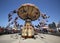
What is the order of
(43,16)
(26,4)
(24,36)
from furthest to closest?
(43,16) < (26,4) < (24,36)

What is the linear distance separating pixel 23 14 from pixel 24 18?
46 centimetres

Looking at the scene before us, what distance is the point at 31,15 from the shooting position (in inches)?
511

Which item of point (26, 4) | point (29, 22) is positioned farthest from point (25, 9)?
point (29, 22)

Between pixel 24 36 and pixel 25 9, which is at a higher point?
pixel 25 9

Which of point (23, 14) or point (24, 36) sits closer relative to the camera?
point (24, 36)

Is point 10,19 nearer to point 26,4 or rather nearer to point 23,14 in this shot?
point 23,14

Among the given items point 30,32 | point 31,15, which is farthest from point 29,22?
point 30,32

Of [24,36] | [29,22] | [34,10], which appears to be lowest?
[24,36]

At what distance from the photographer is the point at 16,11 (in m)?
13.2

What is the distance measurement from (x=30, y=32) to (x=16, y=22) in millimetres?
2607

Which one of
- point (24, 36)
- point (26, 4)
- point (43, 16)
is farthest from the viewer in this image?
point (43, 16)

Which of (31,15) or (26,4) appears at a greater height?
(26,4)

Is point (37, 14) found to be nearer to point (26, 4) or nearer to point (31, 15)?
point (31, 15)

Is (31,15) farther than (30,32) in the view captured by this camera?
Yes
